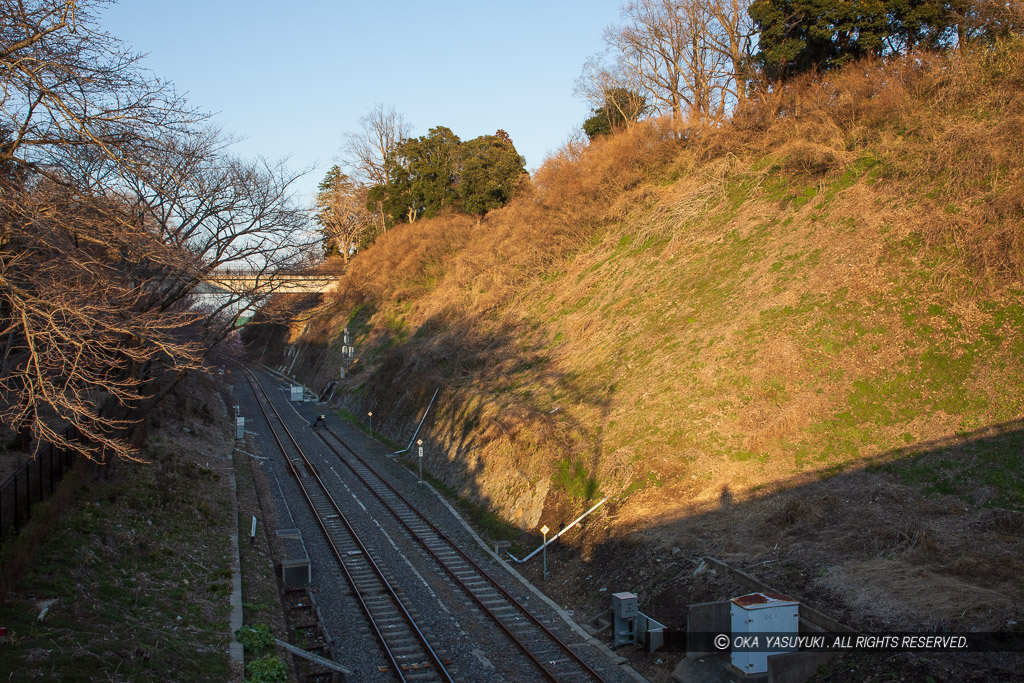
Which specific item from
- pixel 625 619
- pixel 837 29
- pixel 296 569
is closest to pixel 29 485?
pixel 296 569

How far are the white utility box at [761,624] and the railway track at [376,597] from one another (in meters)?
4.69

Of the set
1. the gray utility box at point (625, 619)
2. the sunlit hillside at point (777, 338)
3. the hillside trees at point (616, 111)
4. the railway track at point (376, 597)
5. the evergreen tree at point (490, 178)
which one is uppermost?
the hillside trees at point (616, 111)

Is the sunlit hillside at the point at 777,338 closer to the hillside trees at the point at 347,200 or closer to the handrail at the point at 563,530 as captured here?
the handrail at the point at 563,530

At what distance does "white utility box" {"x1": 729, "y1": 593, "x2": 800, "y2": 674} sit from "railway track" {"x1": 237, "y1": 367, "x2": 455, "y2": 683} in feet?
15.4

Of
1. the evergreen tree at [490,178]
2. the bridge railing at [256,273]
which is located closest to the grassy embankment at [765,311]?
the bridge railing at [256,273]

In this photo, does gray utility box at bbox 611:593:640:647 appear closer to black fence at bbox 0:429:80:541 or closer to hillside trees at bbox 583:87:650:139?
black fence at bbox 0:429:80:541

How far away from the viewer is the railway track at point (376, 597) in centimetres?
1141

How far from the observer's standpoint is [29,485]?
45.2 feet

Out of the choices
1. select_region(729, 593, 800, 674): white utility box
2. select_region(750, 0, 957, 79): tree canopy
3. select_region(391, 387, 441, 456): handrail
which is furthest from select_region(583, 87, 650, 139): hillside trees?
select_region(729, 593, 800, 674): white utility box

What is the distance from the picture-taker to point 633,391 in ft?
65.9

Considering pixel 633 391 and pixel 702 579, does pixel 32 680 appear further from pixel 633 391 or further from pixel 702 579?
pixel 633 391

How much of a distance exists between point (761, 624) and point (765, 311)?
11972 mm

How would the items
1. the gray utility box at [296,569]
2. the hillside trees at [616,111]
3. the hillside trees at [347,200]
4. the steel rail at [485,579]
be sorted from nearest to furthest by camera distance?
the steel rail at [485,579]
the gray utility box at [296,569]
the hillside trees at [616,111]
the hillside trees at [347,200]

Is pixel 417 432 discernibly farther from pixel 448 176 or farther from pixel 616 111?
pixel 448 176
